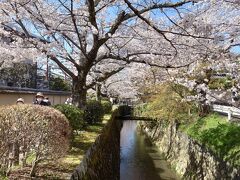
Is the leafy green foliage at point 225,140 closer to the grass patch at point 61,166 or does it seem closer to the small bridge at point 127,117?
the grass patch at point 61,166

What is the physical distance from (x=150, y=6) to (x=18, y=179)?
4.47 m

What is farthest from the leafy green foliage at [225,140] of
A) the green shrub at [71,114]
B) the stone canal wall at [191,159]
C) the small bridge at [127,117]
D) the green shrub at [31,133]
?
the small bridge at [127,117]

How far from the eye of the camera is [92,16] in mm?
9477

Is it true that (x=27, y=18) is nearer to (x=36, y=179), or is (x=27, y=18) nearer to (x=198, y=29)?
(x=198, y=29)

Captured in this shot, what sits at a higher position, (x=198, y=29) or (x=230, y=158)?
(x=198, y=29)

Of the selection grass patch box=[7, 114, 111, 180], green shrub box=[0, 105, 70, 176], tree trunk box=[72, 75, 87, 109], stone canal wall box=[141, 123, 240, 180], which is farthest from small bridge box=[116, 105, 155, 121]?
green shrub box=[0, 105, 70, 176]

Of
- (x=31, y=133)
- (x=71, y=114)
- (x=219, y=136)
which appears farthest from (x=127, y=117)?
(x=31, y=133)

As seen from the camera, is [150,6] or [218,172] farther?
[218,172]

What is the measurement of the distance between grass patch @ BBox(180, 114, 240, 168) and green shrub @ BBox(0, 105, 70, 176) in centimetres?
513

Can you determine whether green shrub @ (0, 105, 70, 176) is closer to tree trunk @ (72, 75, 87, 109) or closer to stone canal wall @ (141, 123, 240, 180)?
stone canal wall @ (141, 123, 240, 180)

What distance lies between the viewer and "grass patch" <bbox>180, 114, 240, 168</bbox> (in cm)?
1036

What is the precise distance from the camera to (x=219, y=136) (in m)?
12.5

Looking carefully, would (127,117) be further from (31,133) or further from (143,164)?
(31,133)

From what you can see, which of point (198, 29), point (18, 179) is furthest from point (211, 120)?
point (18, 179)
